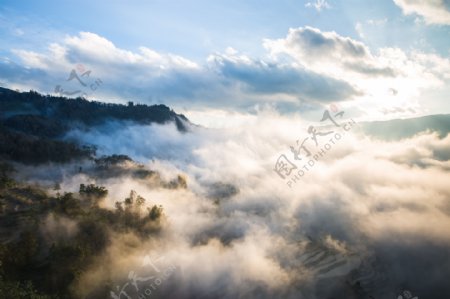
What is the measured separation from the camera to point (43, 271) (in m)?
126

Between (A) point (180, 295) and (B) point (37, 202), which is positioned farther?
(B) point (37, 202)

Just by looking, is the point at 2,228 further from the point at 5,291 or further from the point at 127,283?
the point at 5,291

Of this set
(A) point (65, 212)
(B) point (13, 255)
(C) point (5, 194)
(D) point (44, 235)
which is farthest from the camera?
(C) point (5, 194)

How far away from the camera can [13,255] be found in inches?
4776

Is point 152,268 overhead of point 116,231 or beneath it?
beneath

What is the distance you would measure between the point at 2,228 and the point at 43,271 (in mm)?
45261

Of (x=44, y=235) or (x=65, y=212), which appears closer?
(x=44, y=235)

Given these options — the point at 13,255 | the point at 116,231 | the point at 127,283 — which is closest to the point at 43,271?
the point at 13,255

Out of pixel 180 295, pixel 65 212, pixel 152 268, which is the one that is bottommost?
pixel 180 295

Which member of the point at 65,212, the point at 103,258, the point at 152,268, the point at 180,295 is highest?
the point at 65,212

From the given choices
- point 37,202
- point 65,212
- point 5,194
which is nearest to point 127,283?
point 65,212

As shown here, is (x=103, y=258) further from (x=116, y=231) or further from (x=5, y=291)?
(x=5, y=291)

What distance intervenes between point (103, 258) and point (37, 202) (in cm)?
7624

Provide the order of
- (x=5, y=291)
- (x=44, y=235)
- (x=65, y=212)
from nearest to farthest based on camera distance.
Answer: (x=5, y=291) → (x=44, y=235) → (x=65, y=212)
